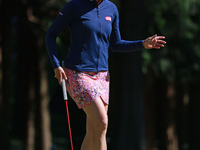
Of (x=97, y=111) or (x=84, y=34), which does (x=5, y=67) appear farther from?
(x=97, y=111)

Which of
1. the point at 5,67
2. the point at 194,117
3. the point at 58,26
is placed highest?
the point at 58,26

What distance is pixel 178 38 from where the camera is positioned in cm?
1518

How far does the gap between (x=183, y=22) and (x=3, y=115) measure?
6.33 meters

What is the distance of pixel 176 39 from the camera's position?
1526 cm

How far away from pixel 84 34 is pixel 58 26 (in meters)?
0.27

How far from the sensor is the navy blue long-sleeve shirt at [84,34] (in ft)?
13.8

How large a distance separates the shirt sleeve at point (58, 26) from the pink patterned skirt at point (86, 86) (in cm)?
19

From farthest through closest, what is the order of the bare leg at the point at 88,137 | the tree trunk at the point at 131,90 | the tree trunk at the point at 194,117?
1. the tree trunk at the point at 194,117
2. the tree trunk at the point at 131,90
3. the bare leg at the point at 88,137

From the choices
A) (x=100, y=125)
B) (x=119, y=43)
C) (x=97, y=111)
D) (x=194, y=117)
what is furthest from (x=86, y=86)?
(x=194, y=117)

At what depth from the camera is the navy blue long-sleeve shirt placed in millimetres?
4191

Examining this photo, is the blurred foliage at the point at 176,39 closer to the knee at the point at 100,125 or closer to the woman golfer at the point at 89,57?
the woman golfer at the point at 89,57

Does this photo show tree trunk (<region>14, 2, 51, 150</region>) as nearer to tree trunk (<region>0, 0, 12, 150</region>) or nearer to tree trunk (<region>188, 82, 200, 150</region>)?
tree trunk (<region>0, 0, 12, 150</region>)

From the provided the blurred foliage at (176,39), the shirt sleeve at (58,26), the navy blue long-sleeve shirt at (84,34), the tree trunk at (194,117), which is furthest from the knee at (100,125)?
the tree trunk at (194,117)

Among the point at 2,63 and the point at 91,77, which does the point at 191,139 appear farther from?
the point at 91,77
